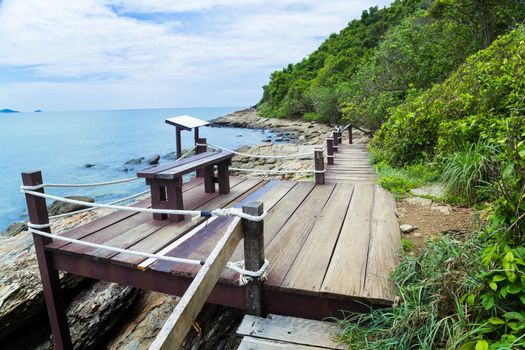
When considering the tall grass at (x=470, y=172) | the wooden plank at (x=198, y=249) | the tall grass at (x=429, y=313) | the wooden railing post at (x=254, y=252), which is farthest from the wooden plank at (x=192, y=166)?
the tall grass at (x=470, y=172)

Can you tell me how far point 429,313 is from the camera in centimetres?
214

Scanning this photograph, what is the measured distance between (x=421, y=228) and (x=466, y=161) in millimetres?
1393

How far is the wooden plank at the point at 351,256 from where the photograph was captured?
267cm

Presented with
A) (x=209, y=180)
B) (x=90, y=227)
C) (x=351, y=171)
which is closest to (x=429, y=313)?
(x=90, y=227)

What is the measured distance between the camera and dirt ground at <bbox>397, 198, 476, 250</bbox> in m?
3.78

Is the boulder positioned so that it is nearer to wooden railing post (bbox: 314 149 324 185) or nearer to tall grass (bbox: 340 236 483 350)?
wooden railing post (bbox: 314 149 324 185)

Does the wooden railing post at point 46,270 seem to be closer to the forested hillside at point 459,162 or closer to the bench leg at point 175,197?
the bench leg at point 175,197

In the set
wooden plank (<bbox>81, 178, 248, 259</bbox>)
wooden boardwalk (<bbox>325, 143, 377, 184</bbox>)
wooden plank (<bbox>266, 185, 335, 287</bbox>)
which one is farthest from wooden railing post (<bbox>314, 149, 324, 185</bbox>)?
wooden plank (<bbox>81, 178, 248, 259</bbox>)

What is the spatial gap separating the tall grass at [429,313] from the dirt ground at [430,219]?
3.32 ft

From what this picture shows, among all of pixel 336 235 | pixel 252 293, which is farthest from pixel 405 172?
pixel 252 293

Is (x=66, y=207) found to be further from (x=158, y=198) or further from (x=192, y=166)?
(x=192, y=166)

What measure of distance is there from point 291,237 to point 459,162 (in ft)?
9.32

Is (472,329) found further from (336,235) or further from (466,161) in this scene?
(466,161)

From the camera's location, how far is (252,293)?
8.90 ft
